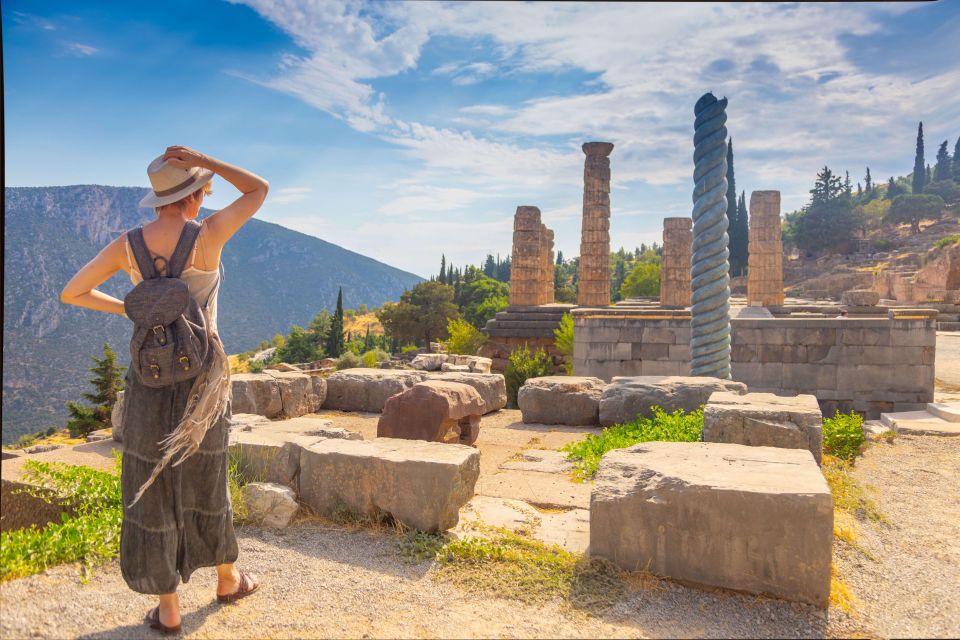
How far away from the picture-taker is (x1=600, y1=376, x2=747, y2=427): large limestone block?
6.32 meters

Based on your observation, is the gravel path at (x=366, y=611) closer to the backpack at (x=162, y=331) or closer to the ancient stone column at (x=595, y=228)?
the backpack at (x=162, y=331)

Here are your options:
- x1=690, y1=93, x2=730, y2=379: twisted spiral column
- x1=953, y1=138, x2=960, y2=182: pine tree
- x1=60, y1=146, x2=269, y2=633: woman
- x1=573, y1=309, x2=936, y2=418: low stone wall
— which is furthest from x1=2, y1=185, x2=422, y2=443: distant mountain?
x1=953, y1=138, x2=960, y2=182: pine tree

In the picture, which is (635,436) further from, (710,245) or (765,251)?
(765,251)

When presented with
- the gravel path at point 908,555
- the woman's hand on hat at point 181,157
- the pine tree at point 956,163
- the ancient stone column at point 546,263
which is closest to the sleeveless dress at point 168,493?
the woman's hand on hat at point 181,157

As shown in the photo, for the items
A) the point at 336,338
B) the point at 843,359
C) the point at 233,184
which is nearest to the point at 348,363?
the point at 336,338

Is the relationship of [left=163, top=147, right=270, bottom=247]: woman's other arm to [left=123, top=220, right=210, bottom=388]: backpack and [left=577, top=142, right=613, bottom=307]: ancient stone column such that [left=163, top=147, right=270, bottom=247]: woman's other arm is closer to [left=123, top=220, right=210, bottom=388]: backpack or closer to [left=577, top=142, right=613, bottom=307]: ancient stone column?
[left=123, top=220, right=210, bottom=388]: backpack

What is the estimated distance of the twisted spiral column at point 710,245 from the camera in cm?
650

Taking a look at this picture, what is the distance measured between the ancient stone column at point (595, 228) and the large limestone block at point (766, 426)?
52.6 feet

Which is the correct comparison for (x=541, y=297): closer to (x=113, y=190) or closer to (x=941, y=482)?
(x=941, y=482)

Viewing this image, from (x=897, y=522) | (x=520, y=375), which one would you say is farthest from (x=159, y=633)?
(x=520, y=375)

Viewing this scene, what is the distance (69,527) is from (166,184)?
6.24 ft

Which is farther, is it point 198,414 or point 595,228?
point 595,228

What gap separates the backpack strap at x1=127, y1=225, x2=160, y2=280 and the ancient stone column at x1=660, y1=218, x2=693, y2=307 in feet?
61.8

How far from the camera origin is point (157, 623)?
8.20 feet
